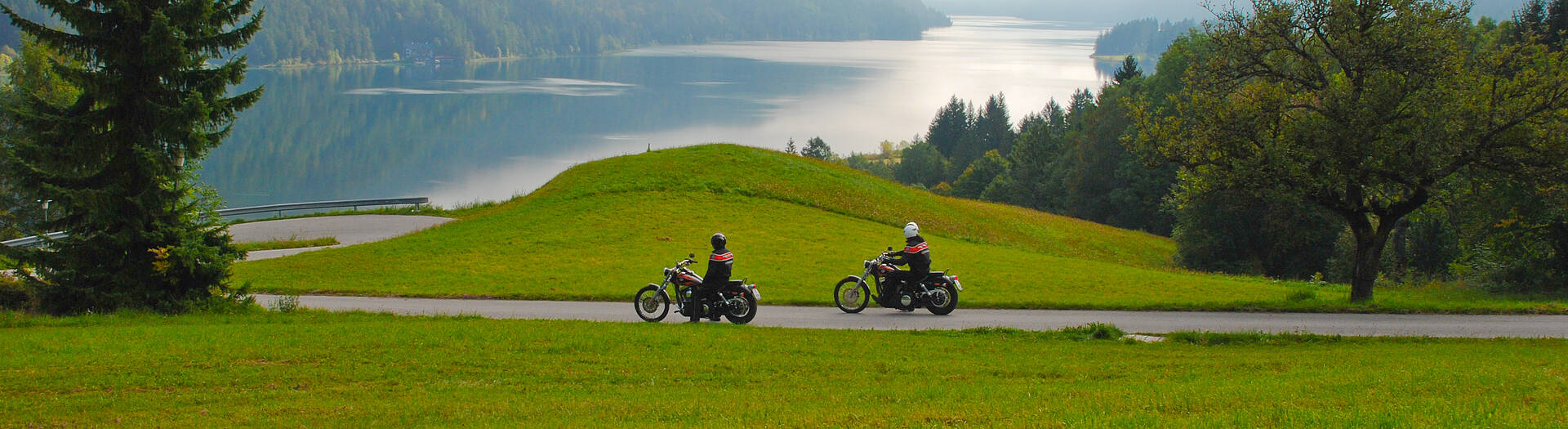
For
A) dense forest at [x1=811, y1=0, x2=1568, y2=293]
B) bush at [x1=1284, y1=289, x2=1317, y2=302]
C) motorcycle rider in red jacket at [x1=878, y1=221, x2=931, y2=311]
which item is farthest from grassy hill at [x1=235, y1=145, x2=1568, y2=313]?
Answer: dense forest at [x1=811, y1=0, x2=1568, y2=293]

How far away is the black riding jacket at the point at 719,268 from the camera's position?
1675cm

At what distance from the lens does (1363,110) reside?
61.8 ft

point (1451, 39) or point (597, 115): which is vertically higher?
point (597, 115)

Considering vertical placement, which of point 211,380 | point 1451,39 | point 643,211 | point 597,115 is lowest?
point 211,380

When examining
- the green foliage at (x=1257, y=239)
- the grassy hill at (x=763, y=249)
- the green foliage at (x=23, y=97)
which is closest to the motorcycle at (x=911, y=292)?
the grassy hill at (x=763, y=249)

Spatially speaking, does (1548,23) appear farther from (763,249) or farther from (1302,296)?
(763,249)

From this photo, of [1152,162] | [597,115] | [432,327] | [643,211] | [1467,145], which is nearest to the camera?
[432,327]

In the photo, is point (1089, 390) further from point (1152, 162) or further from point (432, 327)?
point (1152, 162)

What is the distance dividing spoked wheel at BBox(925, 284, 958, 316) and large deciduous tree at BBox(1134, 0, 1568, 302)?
22.3 feet

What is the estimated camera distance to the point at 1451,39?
19078 mm

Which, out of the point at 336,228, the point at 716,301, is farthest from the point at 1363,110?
the point at 336,228

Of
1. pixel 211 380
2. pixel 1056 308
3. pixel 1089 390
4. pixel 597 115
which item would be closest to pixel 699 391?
pixel 1089 390

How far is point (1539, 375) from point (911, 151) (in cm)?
11319

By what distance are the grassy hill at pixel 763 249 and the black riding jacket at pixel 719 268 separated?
403 cm
